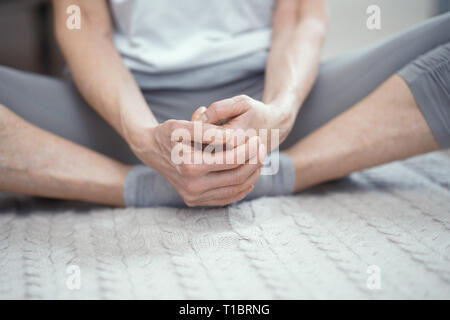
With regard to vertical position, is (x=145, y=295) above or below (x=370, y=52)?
below

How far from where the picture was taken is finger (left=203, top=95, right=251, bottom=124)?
500mm

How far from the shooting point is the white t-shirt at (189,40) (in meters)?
0.72

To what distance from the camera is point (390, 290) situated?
0.40 meters

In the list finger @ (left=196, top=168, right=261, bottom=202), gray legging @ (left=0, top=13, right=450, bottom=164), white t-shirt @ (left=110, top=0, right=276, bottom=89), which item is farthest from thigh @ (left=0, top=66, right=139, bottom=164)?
finger @ (left=196, top=168, right=261, bottom=202)

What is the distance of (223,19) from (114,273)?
532 mm

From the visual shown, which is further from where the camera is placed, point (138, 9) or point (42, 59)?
point (42, 59)

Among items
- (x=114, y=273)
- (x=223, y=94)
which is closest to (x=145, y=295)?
(x=114, y=273)

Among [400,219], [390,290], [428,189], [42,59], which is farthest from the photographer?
[42,59]

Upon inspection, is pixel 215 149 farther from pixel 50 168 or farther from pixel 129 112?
pixel 50 168

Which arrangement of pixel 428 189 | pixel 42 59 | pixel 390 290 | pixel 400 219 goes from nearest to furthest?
pixel 390 290 < pixel 400 219 < pixel 428 189 < pixel 42 59

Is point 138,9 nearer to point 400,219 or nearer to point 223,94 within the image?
point 223,94

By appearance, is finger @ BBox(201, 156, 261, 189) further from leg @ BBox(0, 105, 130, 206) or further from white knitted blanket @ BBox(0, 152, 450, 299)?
leg @ BBox(0, 105, 130, 206)

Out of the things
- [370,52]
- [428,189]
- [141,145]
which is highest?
[370,52]

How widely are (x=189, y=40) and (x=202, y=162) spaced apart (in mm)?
358
